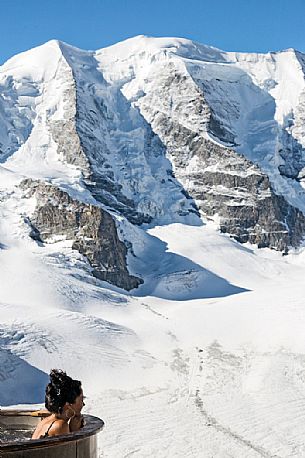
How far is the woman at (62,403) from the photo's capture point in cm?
447

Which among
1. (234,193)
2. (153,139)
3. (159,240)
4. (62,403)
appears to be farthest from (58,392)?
(153,139)

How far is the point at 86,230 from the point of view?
91.6 meters

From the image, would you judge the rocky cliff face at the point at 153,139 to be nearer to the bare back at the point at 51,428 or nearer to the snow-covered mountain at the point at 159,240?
the snow-covered mountain at the point at 159,240

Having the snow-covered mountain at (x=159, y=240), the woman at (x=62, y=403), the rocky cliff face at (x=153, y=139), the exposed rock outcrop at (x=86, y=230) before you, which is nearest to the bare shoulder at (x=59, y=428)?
the woman at (x=62, y=403)

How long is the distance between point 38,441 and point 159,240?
102800 mm

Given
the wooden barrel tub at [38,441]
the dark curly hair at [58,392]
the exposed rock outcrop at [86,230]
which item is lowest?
the exposed rock outcrop at [86,230]

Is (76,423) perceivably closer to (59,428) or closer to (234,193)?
(59,428)

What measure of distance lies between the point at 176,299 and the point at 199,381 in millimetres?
44594

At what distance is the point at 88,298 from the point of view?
6606 cm

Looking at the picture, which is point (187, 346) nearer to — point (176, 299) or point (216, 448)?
point (216, 448)

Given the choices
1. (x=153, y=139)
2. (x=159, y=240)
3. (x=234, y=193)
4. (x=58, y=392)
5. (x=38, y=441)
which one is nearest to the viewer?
(x=38, y=441)

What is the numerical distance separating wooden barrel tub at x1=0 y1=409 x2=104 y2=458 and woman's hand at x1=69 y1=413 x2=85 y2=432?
0.04m

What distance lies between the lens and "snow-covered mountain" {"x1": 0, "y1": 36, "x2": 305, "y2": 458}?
34.4 m

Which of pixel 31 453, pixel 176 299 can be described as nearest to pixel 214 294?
pixel 176 299
